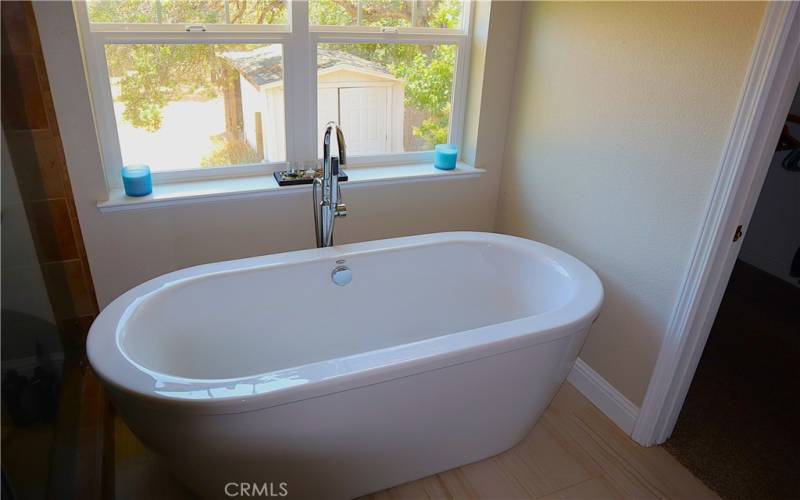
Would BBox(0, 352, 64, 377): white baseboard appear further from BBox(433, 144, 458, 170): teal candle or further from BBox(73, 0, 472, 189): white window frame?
BBox(433, 144, 458, 170): teal candle

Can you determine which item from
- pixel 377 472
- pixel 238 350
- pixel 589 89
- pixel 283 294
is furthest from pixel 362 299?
pixel 589 89

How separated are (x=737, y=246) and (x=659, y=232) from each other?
240 millimetres

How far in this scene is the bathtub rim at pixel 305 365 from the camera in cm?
128

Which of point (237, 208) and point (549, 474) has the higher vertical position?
point (237, 208)

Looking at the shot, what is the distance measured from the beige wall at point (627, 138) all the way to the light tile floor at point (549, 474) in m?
0.23

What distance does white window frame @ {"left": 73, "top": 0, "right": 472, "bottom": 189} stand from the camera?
195cm

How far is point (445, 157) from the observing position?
2.54 m

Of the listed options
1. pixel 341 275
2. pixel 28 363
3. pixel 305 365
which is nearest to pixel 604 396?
pixel 341 275

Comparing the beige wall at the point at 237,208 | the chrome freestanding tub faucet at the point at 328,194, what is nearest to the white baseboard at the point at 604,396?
the beige wall at the point at 237,208

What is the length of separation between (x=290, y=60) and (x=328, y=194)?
0.65 meters

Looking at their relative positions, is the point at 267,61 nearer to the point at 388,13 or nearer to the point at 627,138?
the point at 388,13

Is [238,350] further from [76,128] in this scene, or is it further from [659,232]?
[659,232]

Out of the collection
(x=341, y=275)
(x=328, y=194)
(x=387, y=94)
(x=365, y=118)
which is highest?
(x=387, y=94)

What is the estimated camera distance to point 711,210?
166 cm
